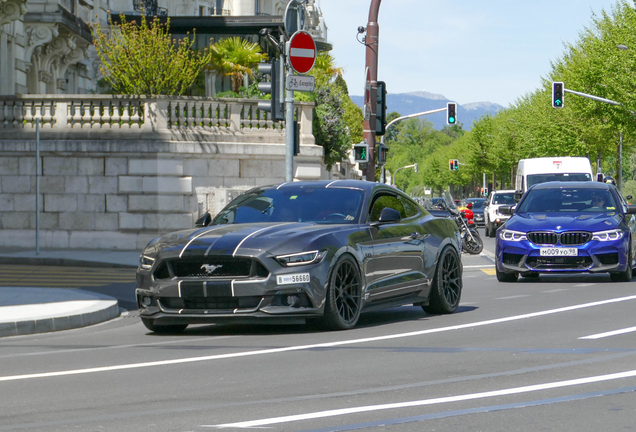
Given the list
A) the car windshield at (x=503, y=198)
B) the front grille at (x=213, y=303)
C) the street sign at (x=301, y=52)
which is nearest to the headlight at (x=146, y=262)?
the front grille at (x=213, y=303)

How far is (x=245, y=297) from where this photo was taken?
9.20 m

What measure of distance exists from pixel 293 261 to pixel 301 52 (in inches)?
309

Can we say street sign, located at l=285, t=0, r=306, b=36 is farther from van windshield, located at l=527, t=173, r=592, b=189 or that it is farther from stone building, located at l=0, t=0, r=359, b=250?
van windshield, located at l=527, t=173, r=592, b=189

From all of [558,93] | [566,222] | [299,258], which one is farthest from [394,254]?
[558,93]

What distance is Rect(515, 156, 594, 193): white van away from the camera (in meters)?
33.0

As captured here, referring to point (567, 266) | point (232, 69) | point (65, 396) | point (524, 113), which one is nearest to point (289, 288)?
point (65, 396)

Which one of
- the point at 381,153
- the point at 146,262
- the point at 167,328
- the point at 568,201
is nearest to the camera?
the point at 146,262

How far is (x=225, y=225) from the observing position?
10125 mm

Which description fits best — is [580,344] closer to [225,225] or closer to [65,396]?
[225,225]

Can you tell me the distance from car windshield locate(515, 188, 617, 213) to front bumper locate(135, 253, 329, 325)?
816 cm

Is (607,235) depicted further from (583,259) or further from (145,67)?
(145,67)

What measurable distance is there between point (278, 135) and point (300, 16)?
6.69 m

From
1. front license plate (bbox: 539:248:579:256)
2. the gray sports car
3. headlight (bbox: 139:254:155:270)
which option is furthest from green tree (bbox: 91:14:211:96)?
headlight (bbox: 139:254:155:270)

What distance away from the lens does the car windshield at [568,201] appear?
16.6m
